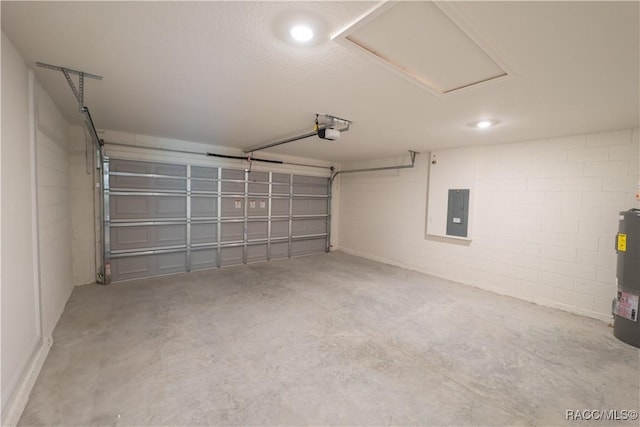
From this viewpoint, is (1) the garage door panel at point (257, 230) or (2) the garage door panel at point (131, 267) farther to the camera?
(1) the garage door panel at point (257, 230)

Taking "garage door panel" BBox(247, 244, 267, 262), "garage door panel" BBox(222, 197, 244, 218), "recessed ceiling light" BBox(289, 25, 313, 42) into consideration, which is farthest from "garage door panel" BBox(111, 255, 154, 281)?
"recessed ceiling light" BBox(289, 25, 313, 42)

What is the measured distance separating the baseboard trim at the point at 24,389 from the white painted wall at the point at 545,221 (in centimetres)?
532

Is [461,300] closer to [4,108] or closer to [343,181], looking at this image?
[343,181]

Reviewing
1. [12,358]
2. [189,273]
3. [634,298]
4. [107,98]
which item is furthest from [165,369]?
[634,298]

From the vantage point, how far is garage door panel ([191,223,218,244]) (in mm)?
5031

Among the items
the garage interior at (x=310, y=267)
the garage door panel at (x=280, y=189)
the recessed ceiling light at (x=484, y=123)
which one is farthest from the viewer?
the garage door panel at (x=280, y=189)

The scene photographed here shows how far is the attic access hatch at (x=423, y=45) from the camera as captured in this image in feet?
4.45

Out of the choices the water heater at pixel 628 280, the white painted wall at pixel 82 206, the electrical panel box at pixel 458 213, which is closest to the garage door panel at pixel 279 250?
the white painted wall at pixel 82 206

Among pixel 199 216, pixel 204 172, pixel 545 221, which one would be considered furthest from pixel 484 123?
pixel 199 216

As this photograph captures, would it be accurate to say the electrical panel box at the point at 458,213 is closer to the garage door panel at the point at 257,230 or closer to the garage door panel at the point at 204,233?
the garage door panel at the point at 257,230

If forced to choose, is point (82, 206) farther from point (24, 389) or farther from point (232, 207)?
point (24, 389)

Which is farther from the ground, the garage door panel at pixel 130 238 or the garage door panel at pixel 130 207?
the garage door panel at pixel 130 207

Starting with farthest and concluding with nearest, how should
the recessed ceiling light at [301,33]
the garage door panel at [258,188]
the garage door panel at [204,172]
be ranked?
the garage door panel at [258,188] → the garage door panel at [204,172] → the recessed ceiling light at [301,33]

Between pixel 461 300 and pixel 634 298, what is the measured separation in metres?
1.67
